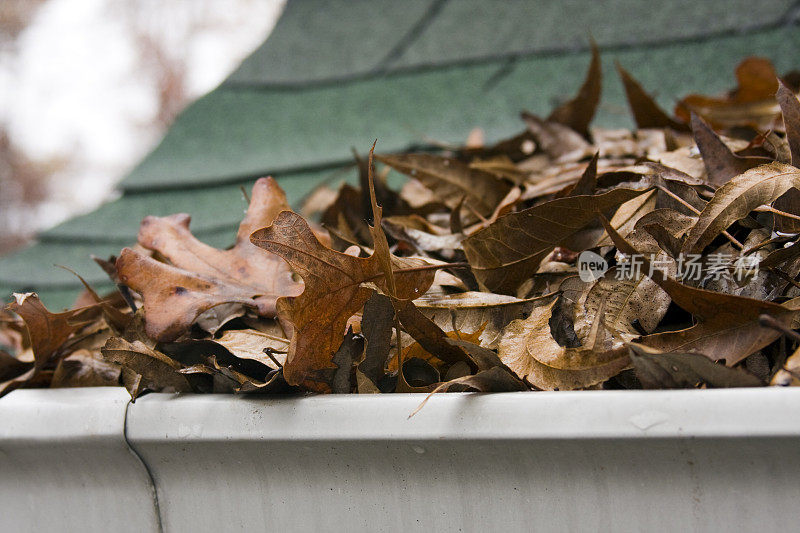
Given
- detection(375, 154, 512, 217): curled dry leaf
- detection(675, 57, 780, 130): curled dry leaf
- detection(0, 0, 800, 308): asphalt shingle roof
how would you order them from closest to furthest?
detection(375, 154, 512, 217): curled dry leaf, detection(675, 57, 780, 130): curled dry leaf, detection(0, 0, 800, 308): asphalt shingle roof

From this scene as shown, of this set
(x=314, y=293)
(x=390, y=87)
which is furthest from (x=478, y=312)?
(x=390, y=87)

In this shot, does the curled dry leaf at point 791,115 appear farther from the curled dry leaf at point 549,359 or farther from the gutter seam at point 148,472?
the gutter seam at point 148,472

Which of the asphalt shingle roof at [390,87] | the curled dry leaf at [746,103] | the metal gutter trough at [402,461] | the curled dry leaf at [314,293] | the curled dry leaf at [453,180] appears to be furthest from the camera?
the asphalt shingle roof at [390,87]

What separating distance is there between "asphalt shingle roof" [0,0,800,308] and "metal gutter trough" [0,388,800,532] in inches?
30.3

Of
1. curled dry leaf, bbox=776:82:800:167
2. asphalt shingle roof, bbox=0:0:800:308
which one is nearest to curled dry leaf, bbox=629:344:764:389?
curled dry leaf, bbox=776:82:800:167

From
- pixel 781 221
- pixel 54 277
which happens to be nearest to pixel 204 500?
pixel 781 221

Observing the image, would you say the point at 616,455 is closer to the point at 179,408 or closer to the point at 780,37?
the point at 179,408

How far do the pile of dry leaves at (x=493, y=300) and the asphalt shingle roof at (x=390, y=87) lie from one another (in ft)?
2.21

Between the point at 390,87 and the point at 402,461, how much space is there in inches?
52.2

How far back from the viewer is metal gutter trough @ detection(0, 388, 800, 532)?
28 centimetres

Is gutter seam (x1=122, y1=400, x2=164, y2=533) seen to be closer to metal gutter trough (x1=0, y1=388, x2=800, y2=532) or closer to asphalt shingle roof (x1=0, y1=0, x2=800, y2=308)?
metal gutter trough (x1=0, y1=388, x2=800, y2=532)

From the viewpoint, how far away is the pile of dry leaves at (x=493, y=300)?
348 millimetres

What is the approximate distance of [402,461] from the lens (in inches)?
12.9

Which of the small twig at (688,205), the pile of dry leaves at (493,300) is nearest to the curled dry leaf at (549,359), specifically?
the pile of dry leaves at (493,300)
